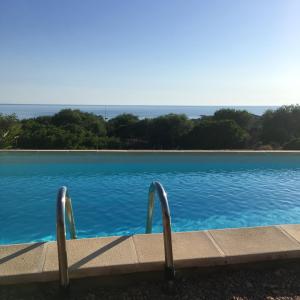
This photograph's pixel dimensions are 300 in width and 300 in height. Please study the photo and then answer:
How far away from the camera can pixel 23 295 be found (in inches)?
99.3

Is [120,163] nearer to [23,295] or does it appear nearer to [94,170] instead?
[94,170]

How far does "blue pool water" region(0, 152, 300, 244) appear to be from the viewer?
232 inches

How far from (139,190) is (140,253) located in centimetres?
488

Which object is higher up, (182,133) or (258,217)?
(182,133)

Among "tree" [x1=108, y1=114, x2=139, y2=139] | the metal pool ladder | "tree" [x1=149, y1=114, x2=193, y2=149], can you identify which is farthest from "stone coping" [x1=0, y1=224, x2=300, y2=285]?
"tree" [x1=108, y1=114, x2=139, y2=139]

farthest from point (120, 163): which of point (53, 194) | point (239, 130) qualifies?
point (239, 130)

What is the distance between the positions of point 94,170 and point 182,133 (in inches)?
288

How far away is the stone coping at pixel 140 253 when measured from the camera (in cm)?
266

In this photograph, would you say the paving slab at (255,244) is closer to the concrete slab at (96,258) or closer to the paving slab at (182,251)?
the paving slab at (182,251)

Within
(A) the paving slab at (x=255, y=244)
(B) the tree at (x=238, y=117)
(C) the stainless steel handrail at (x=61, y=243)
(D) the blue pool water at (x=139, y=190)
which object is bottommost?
(D) the blue pool water at (x=139, y=190)

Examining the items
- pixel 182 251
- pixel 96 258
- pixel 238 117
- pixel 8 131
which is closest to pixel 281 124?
pixel 238 117

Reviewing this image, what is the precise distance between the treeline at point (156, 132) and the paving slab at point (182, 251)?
36.7ft

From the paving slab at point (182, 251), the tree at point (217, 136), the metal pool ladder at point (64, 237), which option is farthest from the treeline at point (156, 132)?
the metal pool ladder at point (64, 237)

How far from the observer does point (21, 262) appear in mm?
2754
